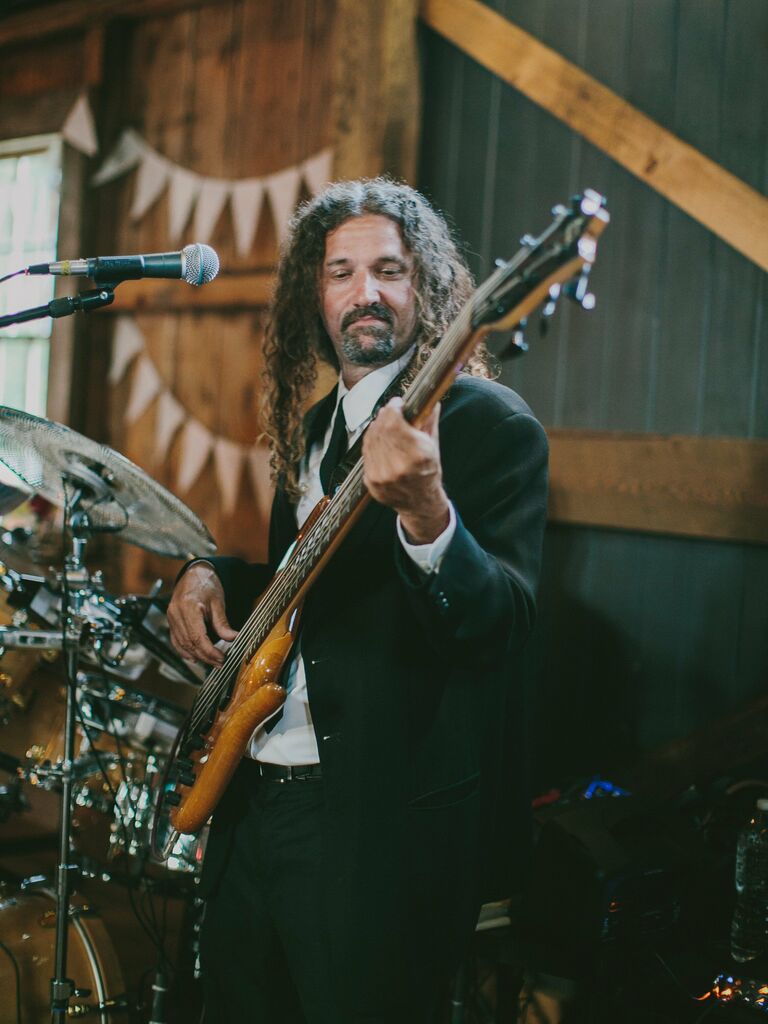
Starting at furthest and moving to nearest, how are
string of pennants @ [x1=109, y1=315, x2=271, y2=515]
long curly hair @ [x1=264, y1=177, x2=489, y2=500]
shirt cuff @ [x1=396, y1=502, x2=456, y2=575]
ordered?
string of pennants @ [x1=109, y1=315, x2=271, y2=515] → long curly hair @ [x1=264, y1=177, x2=489, y2=500] → shirt cuff @ [x1=396, y1=502, x2=456, y2=575]

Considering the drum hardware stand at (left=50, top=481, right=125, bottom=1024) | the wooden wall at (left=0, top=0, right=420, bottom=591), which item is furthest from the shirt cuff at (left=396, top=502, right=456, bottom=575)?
the wooden wall at (left=0, top=0, right=420, bottom=591)

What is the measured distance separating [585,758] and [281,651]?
5.55 feet

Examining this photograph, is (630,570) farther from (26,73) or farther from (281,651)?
(26,73)

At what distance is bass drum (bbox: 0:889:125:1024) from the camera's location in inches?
92.1

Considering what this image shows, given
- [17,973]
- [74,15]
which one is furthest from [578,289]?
[74,15]

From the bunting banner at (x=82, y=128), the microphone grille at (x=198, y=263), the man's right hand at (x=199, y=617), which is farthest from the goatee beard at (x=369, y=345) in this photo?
the bunting banner at (x=82, y=128)

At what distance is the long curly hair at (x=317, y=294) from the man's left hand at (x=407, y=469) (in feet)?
1.59

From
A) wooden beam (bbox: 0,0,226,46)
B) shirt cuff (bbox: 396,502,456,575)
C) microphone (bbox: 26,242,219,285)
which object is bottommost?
shirt cuff (bbox: 396,502,456,575)

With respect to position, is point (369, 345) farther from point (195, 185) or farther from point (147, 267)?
point (195, 185)

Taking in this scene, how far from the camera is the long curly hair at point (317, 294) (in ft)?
6.26

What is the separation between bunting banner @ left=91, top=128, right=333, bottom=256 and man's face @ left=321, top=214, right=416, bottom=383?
1.88 m

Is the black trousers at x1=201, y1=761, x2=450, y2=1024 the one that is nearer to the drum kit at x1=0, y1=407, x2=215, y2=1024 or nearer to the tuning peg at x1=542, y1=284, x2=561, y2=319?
the drum kit at x1=0, y1=407, x2=215, y2=1024

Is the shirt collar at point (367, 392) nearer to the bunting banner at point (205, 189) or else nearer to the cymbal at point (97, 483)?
the cymbal at point (97, 483)

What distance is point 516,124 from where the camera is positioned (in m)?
3.19
